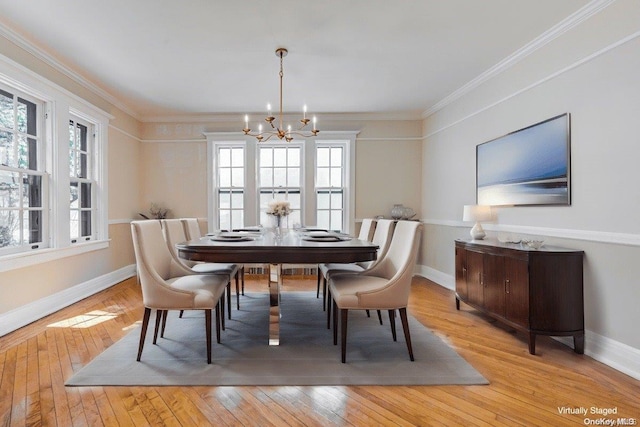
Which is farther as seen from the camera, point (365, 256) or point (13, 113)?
point (13, 113)

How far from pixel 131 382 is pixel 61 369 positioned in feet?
1.91

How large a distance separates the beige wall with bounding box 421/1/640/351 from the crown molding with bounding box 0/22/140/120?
4.69m

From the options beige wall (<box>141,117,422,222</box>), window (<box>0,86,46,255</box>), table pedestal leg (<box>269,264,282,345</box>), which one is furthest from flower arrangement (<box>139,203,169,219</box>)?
table pedestal leg (<box>269,264,282,345</box>)

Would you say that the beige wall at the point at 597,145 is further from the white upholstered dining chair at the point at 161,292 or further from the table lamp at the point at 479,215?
the white upholstered dining chair at the point at 161,292

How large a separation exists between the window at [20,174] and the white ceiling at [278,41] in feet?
2.04

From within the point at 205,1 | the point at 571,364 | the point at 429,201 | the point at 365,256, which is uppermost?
the point at 205,1

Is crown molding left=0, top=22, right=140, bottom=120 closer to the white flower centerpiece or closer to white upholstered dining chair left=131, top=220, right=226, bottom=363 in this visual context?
white upholstered dining chair left=131, top=220, right=226, bottom=363

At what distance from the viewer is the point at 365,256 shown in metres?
2.23

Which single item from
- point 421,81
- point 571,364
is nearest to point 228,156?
point 421,81

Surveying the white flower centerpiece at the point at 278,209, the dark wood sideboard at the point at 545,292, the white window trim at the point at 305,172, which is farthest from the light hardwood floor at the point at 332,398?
the white window trim at the point at 305,172

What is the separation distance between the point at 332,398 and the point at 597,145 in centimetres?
259

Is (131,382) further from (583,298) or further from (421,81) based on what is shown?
(421,81)

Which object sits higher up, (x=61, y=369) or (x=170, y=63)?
(x=170, y=63)

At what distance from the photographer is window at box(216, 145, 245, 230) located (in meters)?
5.70
